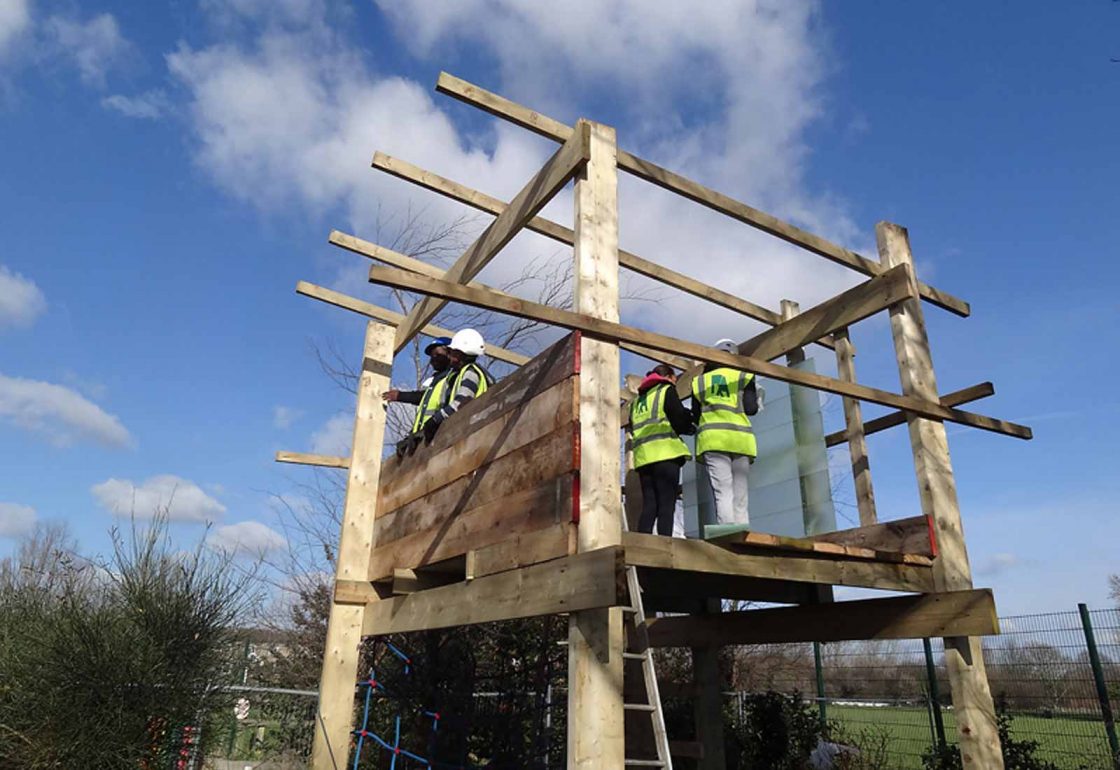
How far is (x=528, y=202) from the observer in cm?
537

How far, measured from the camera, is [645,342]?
4.31 metres

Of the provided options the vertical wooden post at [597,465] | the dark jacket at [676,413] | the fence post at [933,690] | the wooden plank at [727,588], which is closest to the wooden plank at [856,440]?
the wooden plank at [727,588]

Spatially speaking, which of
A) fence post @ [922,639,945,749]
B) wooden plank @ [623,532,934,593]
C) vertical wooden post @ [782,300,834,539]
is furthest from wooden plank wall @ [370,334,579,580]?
fence post @ [922,639,945,749]

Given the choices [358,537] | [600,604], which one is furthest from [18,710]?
[600,604]

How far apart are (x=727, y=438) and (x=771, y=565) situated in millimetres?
1350

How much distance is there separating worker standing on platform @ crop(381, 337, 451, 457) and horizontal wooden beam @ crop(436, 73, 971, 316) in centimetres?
245

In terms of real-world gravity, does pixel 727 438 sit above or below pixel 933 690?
above

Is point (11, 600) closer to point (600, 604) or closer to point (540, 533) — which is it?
point (540, 533)

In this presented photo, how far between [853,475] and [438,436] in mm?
3930

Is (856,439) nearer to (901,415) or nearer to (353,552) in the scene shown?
(901,415)

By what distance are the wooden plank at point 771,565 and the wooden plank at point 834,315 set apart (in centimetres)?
217

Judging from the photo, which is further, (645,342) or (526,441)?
(526,441)

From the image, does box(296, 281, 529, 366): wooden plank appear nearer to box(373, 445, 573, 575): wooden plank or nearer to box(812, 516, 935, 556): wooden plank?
box(373, 445, 573, 575): wooden plank

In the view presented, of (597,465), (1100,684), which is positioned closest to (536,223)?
(597,465)
